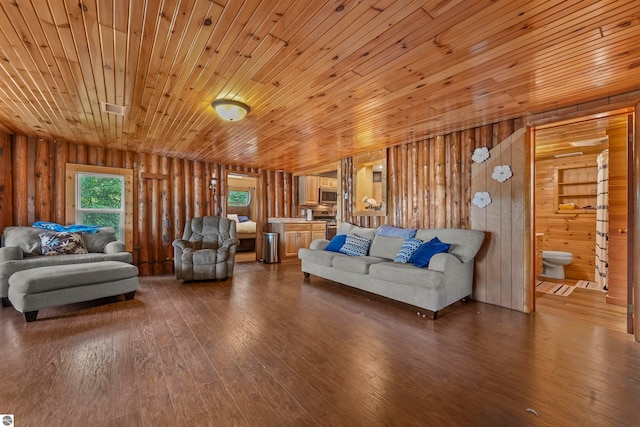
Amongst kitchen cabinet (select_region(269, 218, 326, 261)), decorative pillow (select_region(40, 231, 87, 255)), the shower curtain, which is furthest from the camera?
kitchen cabinet (select_region(269, 218, 326, 261))

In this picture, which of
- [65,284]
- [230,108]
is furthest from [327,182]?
[65,284]

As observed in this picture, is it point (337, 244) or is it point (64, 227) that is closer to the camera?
point (64, 227)

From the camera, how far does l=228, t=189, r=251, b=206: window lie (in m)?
8.59

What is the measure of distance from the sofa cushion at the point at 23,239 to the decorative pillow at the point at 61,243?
0.07 m

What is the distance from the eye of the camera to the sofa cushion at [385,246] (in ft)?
13.3

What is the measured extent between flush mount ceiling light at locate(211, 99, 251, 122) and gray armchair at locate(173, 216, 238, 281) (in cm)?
255

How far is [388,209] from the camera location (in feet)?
15.7

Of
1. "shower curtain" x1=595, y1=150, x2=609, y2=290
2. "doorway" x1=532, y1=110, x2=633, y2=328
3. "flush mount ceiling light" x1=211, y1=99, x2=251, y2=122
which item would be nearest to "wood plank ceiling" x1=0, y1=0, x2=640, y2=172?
"flush mount ceiling light" x1=211, y1=99, x2=251, y2=122

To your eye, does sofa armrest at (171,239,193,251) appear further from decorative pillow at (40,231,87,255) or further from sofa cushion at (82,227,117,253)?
decorative pillow at (40,231,87,255)

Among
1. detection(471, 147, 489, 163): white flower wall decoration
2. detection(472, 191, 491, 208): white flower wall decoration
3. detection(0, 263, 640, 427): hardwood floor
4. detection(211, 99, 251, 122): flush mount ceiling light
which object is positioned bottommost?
detection(0, 263, 640, 427): hardwood floor

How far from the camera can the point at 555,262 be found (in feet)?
15.9

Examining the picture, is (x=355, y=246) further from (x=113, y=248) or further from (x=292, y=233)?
(x=113, y=248)

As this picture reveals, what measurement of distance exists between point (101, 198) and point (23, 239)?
4.65 feet

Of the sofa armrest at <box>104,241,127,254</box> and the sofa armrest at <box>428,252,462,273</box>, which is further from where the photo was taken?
the sofa armrest at <box>104,241,127,254</box>
